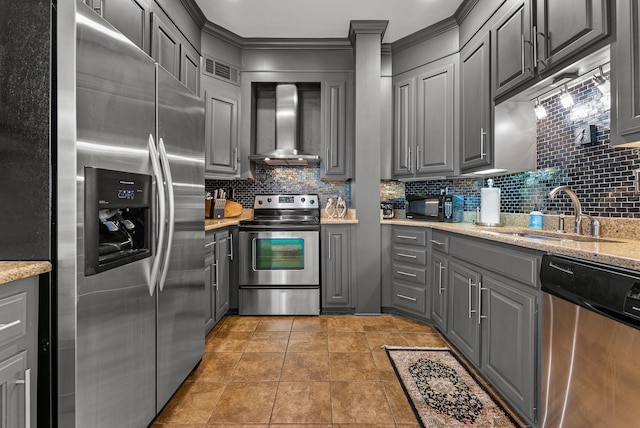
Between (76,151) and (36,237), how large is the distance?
0.97ft

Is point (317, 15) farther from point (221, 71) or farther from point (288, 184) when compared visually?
point (288, 184)

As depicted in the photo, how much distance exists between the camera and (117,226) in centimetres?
130

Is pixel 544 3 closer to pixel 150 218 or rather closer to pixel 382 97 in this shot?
pixel 382 97

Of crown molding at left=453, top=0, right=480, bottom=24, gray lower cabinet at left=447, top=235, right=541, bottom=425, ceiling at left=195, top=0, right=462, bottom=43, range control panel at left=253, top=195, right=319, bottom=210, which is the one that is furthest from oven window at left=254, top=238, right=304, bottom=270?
crown molding at left=453, top=0, right=480, bottom=24

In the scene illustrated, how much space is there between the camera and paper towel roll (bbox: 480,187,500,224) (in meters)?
2.57

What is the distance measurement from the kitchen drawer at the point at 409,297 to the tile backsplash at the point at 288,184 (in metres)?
1.14

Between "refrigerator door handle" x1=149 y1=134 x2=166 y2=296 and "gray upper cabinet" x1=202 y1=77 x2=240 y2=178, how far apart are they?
1639 mm

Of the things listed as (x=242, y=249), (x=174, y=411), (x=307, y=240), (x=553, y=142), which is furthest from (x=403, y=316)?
(x=174, y=411)

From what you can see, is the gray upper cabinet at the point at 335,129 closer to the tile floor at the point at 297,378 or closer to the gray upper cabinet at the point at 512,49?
the gray upper cabinet at the point at 512,49

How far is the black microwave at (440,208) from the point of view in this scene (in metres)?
2.99

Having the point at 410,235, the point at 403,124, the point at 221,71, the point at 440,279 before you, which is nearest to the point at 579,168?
the point at 440,279

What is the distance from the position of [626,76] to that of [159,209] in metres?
2.02

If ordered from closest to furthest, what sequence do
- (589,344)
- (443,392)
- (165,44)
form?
(589,344)
(443,392)
(165,44)

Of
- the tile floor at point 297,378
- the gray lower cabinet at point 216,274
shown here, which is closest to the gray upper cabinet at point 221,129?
the gray lower cabinet at point 216,274
